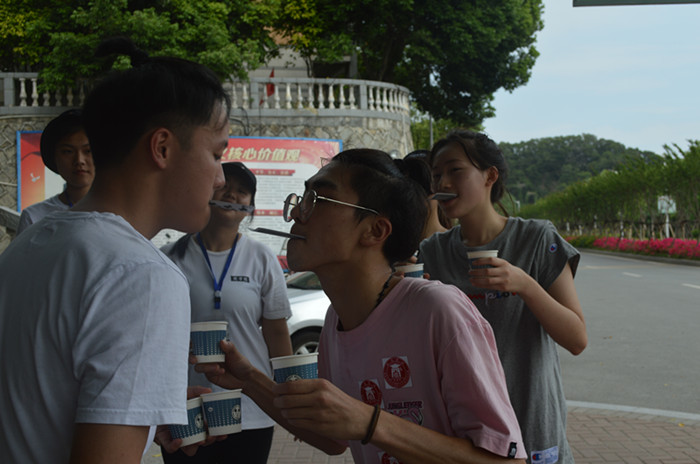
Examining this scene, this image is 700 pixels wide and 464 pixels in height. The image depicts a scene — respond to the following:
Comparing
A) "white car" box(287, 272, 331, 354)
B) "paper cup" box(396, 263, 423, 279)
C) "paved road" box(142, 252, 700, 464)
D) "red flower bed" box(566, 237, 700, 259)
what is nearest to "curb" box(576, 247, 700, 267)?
"red flower bed" box(566, 237, 700, 259)

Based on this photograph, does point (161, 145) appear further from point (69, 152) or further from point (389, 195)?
point (69, 152)

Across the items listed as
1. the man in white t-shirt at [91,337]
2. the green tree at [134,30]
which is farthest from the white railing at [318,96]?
the man in white t-shirt at [91,337]

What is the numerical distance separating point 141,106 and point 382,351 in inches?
35.7

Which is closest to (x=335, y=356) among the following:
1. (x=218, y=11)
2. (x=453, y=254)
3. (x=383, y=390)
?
(x=383, y=390)

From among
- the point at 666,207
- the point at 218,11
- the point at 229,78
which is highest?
the point at 218,11

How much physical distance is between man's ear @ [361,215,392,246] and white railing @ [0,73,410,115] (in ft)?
59.5

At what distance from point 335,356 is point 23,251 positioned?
3.20 feet

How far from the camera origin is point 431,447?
1686mm

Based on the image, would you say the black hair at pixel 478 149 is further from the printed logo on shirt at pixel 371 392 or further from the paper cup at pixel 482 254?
the printed logo on shirt at pixel 371 392

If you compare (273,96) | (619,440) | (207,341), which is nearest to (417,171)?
(207,341)

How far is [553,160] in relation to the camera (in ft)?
390

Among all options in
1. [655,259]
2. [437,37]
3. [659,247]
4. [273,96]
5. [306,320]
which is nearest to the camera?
[306,320]

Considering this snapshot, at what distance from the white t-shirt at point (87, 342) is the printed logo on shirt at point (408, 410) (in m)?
0.68

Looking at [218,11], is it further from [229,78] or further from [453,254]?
[453,254]
